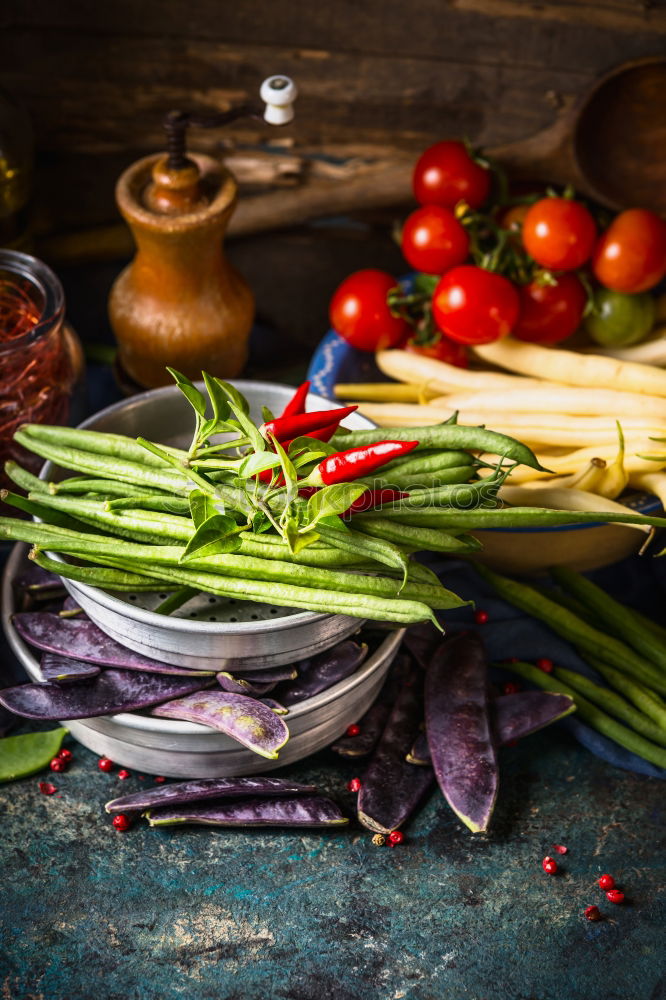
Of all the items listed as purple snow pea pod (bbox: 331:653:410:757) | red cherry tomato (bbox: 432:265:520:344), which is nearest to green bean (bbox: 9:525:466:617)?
purple snow pea pod (bbox: 331:653:410:757)

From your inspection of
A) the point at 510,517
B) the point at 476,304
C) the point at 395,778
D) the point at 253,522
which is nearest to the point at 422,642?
the point at 395,778

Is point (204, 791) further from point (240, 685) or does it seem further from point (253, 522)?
point (253, 522)

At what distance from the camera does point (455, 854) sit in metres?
1.47

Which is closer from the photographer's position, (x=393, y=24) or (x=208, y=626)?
(x=208, y=626)

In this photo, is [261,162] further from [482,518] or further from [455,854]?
[455,854]

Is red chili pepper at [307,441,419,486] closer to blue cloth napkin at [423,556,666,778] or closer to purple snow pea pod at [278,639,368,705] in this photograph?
purple snow pea pod at [278,639,368,705]

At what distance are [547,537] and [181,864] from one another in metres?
0.88

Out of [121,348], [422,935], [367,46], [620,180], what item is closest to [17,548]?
[121,348]

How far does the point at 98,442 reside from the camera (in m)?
1.50

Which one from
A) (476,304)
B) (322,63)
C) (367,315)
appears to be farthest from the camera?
(322,63)

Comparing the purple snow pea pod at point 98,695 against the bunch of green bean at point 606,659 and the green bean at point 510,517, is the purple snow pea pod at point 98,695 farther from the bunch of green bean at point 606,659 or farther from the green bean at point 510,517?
the bunch of green bean at point 606,659

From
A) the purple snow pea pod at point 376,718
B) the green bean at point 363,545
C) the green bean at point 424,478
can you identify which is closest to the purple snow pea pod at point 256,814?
the purple snow pea pod at point 376,718

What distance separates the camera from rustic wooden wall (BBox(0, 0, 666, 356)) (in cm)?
210

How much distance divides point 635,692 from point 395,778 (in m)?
0.47
